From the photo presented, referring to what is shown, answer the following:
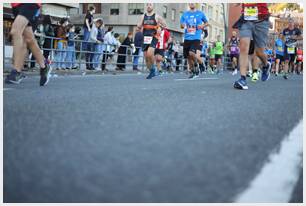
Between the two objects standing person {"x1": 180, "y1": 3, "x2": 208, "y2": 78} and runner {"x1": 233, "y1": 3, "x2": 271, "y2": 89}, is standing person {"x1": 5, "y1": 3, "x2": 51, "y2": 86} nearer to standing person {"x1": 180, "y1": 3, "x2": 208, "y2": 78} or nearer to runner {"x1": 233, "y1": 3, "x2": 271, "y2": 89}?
runner {"x1": 233, "y1": 3, "x2": 271, "y2": 89}

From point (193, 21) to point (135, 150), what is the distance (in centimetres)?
899

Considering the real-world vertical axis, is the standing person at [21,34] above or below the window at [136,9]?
below

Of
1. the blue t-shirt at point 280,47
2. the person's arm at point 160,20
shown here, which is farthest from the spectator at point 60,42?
the blue t-shirt at point 280,47

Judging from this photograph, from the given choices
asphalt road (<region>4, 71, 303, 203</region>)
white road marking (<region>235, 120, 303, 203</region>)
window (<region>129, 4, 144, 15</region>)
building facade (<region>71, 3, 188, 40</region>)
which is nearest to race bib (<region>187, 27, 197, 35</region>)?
asphalt road (<region>4, 71, 303, 203</region>)

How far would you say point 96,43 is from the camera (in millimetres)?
13578

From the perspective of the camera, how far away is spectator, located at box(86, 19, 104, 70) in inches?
526

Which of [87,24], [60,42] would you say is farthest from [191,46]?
[60,42]

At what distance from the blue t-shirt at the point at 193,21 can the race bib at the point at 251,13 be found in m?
4.02

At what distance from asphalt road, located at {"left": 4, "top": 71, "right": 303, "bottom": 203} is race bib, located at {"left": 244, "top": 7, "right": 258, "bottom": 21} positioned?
10.2 ft

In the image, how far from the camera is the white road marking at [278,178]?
1.67 metres

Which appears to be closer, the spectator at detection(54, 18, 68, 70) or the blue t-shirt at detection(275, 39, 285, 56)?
the spectator at detection(54, 18, 68, 70)

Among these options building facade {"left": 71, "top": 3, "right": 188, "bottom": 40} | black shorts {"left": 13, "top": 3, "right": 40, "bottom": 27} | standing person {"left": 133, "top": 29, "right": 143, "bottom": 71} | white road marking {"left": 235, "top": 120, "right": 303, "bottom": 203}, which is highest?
building facade {"left": 71, "top": 3, "right": 188, "bottom": 40}

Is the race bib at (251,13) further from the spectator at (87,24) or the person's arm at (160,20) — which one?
the spectator at (87,24)

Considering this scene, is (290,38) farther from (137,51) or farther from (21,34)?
(21,34)
